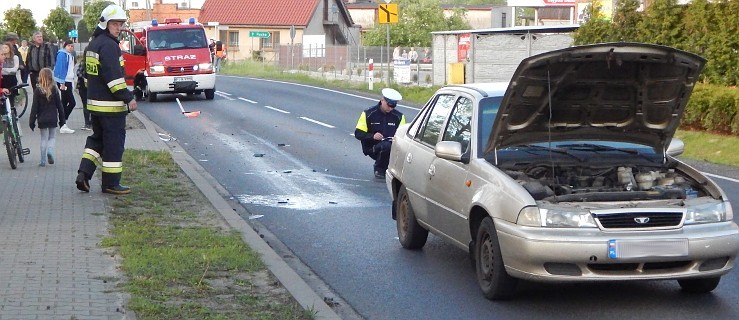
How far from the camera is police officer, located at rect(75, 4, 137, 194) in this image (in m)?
12.1

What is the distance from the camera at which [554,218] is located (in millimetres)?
7145

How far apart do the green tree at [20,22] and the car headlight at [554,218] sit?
1788 inches

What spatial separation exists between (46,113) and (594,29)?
49.2ft

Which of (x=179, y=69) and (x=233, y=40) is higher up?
(x=233, y=40)

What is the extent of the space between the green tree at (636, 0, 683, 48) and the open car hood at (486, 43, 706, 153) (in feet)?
53.5

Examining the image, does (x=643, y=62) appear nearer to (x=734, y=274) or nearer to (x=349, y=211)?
(x=734, y=274)

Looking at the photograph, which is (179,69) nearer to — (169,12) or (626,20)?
(626,20)

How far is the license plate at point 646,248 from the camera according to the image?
23.0 ft

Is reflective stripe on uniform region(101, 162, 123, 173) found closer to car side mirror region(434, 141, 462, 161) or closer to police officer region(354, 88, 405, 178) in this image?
police officer region(354, 88, 405, 178)

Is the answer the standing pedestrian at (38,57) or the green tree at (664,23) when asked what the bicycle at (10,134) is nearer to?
the standing pedestrian at (38,57)

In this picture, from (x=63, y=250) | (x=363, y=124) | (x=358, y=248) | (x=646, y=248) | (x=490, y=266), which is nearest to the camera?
(x=646, y=248)

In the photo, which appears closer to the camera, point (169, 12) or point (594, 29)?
point (594, 29)

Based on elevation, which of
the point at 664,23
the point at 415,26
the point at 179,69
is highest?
the point at 415,26

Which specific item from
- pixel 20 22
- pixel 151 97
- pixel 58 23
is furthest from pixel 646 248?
pixel 58 23
